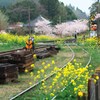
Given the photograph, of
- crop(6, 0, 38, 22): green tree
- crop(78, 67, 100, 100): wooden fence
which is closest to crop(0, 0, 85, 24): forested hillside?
crop(6, 0, 38, 22): green tree

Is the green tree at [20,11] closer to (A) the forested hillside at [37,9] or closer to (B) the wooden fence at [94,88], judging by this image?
(A) the forested hillside at [37,9]

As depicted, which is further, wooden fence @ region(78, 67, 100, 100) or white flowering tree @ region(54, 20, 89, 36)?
white flowering tree @ region(54, 20, 89, 36)

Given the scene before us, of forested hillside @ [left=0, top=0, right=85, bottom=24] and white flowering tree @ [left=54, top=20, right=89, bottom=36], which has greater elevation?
forested hillside @ [left=0, top=0, right=85, bottom=24]

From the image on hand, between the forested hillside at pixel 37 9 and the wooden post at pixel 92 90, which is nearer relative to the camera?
the wooden post at pixel 92 90

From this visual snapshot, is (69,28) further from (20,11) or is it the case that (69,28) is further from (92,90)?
(92,90)

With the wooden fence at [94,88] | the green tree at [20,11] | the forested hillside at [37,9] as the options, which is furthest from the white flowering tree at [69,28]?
the wooden fence at [94,88]

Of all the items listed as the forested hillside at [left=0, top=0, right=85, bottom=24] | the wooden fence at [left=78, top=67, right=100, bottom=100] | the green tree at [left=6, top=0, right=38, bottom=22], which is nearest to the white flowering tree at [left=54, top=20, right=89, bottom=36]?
the forested hillside at [left=0, top=0, right=85, bottom=24]

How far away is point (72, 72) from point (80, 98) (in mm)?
2187

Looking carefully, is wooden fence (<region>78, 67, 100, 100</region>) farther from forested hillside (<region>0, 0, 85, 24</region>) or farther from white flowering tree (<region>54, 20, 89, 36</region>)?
forested hillside (<region>0, 0, 85, 24</region>)

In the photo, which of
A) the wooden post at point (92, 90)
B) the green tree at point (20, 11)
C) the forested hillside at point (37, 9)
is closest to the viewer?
the wooden post at point (92, 90)

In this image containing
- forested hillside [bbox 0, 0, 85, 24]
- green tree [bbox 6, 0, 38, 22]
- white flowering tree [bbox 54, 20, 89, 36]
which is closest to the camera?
white flowering tree [bbox 54, 20, 89, 36]

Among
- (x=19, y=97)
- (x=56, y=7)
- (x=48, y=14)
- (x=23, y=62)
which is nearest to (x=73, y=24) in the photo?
(x=56, y=7)

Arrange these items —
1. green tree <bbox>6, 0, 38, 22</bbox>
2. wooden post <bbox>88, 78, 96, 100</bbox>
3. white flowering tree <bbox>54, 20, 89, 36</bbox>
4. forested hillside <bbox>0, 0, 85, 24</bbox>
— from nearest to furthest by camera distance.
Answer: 1. wooden post <bbox>88, 78, 96, 100</bbox>
2. white flowering tree <bbox>54, 20, 89, 36</bbox>
3. green tree <bbox>6, 0, 38, 22</bbox>
4. forested hillside <bbox>0, 0, 85, 24</bbox>

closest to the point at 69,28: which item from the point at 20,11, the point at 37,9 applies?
the point at 20,11
